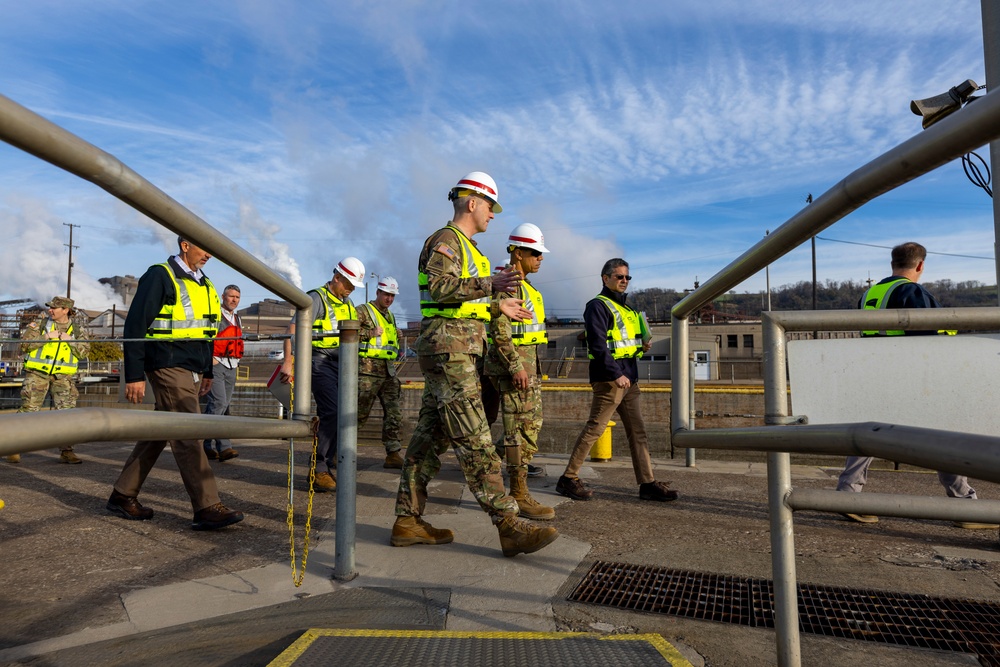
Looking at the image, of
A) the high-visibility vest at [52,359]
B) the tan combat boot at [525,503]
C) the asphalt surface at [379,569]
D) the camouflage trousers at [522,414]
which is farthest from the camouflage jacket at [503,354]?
the high-visibility vest at [52,359]

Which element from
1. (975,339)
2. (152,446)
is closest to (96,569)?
(152,446)

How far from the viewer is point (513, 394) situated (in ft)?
16.0

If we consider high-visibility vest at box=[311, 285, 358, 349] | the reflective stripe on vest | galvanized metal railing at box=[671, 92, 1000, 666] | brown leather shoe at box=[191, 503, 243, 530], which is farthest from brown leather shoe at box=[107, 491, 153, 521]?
the reflective stripe on vest

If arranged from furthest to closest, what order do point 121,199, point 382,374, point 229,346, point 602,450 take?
point 229,346
point 602,450
point 382,374
point 121,199

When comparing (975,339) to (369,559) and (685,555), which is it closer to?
(685,555)

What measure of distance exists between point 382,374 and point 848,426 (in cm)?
512

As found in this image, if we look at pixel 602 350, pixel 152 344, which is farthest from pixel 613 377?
pixel 152 344

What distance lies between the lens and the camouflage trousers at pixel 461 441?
3260mm

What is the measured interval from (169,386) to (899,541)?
14.1 ft

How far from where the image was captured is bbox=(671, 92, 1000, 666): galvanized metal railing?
3.43ft

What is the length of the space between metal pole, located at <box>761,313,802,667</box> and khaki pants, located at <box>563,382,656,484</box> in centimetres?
303

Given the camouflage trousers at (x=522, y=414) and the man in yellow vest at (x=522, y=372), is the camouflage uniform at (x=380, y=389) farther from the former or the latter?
the camouflage trousers at (x=522, y=414)

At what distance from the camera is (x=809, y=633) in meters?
2.31

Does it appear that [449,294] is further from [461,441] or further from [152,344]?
[152,344]
